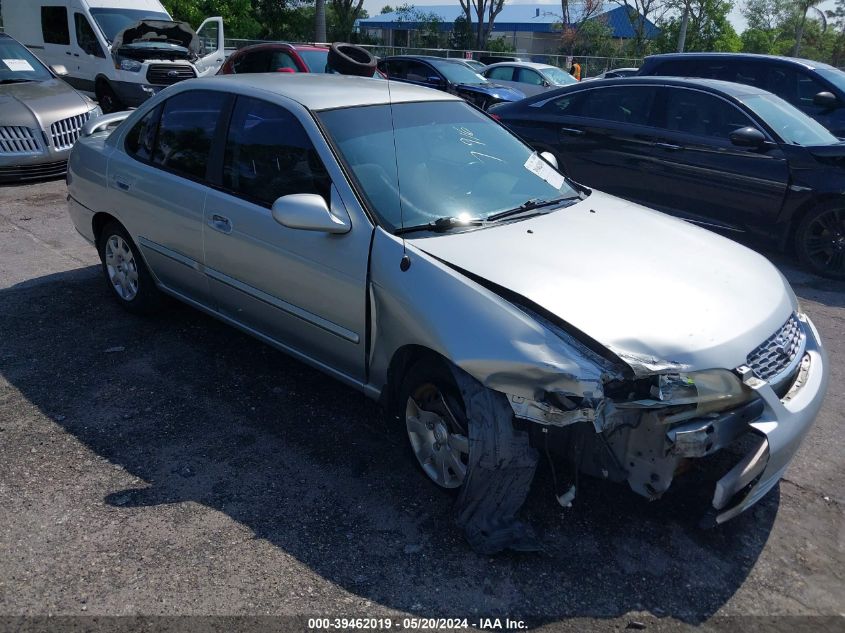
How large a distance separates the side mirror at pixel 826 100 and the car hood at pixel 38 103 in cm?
916

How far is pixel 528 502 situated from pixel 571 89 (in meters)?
6.00

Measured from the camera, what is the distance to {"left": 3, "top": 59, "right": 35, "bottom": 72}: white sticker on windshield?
10188mm

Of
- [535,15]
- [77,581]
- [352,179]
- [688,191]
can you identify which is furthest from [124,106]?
[535,15]

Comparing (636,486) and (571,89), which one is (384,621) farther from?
(571,89)

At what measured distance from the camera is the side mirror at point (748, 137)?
670cm

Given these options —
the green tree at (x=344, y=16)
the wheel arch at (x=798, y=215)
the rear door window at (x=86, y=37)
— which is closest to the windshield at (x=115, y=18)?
the rear door window at (x=86, y=37)

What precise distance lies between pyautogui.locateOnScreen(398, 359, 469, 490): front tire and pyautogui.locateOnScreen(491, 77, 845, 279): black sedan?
4821 mm

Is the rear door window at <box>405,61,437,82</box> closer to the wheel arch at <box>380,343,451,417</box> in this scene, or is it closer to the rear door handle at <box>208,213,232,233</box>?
the rear door handle at <box>208,213,232,233</box>

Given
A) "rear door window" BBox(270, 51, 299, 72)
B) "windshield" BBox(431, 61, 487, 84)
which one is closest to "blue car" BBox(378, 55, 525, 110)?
"windshield" BBox(431, 61, 487, 84)

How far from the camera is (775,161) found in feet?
22.3

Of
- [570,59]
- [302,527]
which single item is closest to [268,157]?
[302,527]

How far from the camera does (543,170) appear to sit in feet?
14.6

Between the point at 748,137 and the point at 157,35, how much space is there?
1138 centimetres

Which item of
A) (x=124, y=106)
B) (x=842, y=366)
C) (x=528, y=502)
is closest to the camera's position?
(x=528, y=502)
